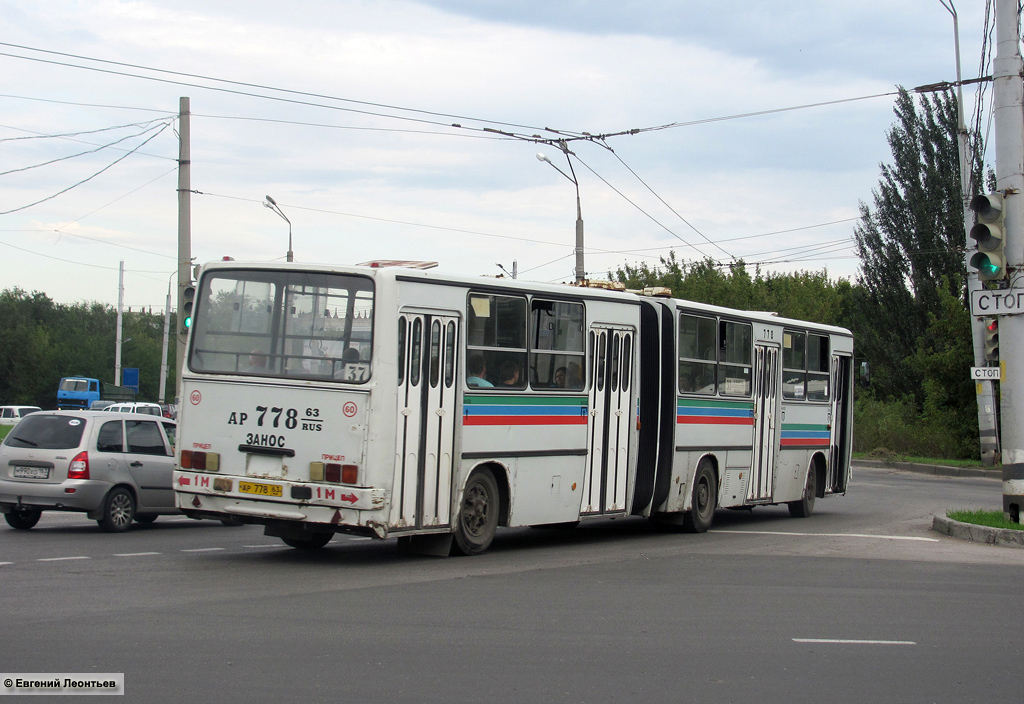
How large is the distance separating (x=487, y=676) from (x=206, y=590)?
3751mm

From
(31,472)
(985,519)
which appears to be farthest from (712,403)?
(31,472)

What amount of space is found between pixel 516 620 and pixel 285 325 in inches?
173

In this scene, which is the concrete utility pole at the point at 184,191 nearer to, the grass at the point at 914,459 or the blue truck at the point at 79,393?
the grass at the point at 914,459

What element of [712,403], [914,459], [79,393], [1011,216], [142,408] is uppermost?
[1011,216]

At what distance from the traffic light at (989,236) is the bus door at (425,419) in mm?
7426

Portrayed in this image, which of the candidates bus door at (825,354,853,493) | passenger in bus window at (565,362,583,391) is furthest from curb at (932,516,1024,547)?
passenger in bus window at (565,362,583,391)

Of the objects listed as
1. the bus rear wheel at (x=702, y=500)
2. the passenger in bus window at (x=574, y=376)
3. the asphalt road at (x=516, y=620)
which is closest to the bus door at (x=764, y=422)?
the bus rear wheel at (x=702, y=500)

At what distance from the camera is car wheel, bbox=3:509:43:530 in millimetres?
14781

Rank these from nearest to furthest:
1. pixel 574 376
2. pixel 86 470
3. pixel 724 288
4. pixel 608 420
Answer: pixel 574 376 < pixel 608 420 < pixel 86 470 < pixel 724 288

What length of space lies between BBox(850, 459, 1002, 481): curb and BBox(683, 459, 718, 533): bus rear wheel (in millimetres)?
16511

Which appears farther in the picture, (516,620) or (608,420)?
(608,420)

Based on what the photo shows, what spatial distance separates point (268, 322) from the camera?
11.6 meters

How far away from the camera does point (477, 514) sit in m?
12.6

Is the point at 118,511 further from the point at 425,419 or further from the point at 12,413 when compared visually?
the point at 12,413
